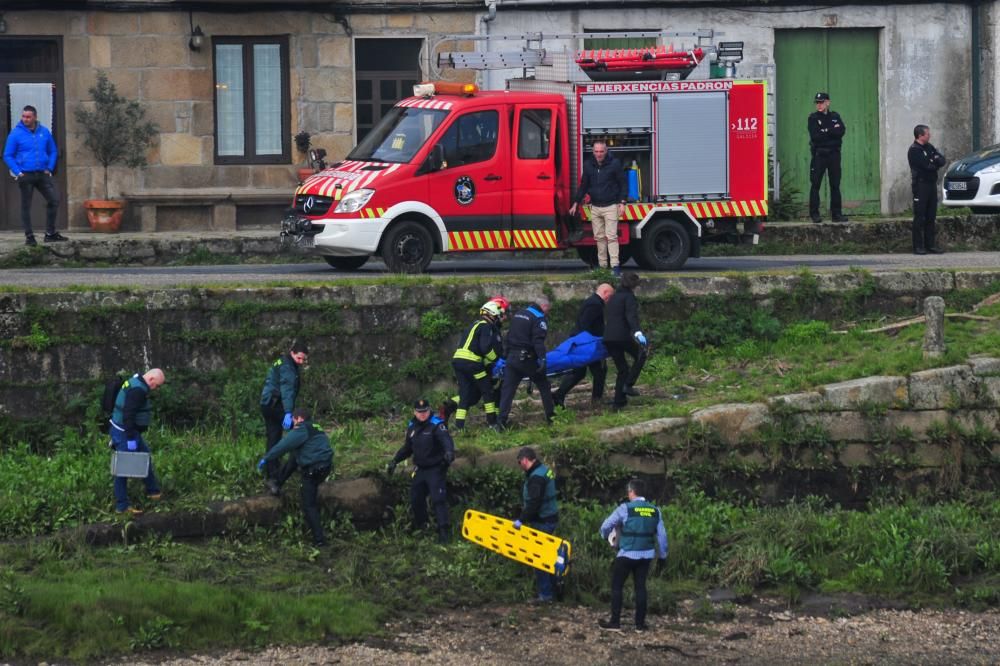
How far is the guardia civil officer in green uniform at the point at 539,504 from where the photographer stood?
14680mm

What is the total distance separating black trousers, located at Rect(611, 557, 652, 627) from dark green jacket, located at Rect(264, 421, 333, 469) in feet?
9.68

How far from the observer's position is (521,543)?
1471 centimetres

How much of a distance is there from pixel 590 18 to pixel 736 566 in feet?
43.4

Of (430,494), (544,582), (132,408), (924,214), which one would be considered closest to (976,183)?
(924,214)

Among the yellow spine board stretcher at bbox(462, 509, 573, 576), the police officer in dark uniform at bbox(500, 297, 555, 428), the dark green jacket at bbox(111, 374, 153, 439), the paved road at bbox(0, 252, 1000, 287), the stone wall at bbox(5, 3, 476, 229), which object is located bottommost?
the yellow spine board stretcher at bbox(462, 509, 573, 576)

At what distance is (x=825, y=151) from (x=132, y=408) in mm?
12554

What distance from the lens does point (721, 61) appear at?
70.1ft

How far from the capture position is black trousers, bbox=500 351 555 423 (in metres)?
16.7

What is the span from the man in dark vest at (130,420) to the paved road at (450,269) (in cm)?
326

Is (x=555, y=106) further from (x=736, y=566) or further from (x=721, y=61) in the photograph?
(x=736, y=566)

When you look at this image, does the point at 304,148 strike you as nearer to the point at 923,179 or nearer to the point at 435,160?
the point at 435,160

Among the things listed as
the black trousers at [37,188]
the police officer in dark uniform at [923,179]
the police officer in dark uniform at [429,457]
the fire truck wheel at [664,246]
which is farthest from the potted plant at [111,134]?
the police officer in dark uniform at [923,179]

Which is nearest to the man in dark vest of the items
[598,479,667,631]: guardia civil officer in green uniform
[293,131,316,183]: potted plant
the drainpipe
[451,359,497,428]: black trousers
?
[451,359,497,428]: black trousers

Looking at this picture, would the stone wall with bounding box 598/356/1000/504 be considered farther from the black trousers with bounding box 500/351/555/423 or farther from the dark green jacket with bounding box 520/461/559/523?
the dark green jacket with bounding box 520/461/559/523
